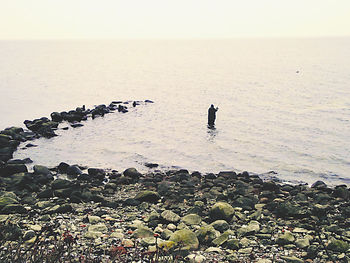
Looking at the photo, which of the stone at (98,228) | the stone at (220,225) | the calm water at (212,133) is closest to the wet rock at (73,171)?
the calm water at (212,133)

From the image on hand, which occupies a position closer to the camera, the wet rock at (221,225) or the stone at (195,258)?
the stone at (195,258)

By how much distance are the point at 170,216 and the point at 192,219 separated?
2.81 feet

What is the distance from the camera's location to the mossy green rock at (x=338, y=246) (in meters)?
11.5

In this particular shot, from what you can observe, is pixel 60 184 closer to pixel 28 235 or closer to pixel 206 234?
pixel 28 235

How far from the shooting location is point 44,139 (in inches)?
1177

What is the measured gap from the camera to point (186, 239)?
11.7m

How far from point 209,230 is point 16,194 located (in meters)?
9.43

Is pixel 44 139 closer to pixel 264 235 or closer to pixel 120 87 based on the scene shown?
pixel 264 235

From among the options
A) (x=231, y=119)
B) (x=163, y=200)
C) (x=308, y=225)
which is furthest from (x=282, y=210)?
(x=231, y=119)

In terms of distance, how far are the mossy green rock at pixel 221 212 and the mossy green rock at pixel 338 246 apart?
3703mm

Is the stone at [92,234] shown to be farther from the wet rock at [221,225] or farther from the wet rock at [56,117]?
the wet rock at [56,117]

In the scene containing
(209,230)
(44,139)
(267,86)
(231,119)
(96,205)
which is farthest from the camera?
(267,86)

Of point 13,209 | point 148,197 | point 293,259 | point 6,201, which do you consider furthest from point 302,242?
point 6,201

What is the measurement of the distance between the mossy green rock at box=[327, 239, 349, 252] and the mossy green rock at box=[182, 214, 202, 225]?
4611 mm
